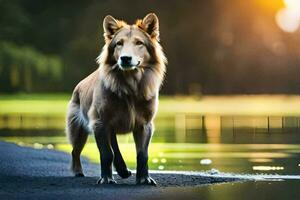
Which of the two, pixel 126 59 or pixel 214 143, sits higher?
pixel 126 59

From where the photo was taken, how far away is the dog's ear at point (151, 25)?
1428cm

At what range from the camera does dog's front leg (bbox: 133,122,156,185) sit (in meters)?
14.3

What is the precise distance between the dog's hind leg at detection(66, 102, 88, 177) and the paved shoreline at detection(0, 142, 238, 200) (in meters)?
0.19

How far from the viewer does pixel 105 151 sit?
14.4 meters

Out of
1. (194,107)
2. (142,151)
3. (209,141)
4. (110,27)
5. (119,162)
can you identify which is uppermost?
(110,27)

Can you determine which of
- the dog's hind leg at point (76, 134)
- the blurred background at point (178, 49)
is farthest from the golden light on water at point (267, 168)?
the blurred background at point (178, 49)

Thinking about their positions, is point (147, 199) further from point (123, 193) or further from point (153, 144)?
point (153, 144)

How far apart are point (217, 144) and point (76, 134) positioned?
846 cm

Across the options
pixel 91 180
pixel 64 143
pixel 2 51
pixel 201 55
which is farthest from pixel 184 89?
pixel 91 180

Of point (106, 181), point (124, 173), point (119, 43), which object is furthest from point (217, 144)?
point (119, 43)

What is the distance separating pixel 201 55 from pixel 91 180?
6835cm

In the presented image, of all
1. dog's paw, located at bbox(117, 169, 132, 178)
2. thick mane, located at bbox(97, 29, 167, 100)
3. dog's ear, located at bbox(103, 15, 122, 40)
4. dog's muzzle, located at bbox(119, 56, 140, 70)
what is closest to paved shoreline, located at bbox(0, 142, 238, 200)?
dog's paw, located at bbox(117, 169, 132, 178)

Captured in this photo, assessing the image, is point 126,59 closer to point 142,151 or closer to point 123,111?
point 123,111

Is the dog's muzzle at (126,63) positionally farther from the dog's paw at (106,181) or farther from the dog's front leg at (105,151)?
the dog's paw at (106,181)
